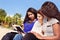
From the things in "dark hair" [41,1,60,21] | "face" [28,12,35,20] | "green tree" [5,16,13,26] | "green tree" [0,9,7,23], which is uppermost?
"dark hair" [41,1,60,21]

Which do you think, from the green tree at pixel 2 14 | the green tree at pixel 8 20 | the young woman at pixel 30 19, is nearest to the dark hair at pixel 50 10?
the young woman at pixel 30 19

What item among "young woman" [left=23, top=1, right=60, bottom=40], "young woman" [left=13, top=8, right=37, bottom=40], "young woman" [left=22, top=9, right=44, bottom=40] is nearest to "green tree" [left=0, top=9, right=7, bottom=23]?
"young woman" [left=13, top=8, right=37, bottom=40]

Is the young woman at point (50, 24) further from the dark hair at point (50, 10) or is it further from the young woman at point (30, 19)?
the young woman at point (30, 19)

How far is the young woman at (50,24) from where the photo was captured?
100 inches

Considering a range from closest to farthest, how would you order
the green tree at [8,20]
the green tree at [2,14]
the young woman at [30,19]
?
the young woman at [30,19], the green tree at [8,20], the green tree at [2,14]

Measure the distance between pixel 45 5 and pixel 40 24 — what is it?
0.25m

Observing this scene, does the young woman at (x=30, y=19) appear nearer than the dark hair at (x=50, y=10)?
No

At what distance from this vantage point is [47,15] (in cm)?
260

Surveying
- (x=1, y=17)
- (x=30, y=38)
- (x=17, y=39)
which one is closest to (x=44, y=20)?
(x=30, y=38)

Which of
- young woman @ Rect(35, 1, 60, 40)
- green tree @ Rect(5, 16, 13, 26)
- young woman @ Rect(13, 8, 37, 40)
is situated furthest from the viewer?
green tree @ Rect(5, 16, 13, 26)

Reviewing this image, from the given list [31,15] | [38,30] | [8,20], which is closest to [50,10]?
[38,30]

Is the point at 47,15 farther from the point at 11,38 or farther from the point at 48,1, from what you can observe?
the point at 11,38

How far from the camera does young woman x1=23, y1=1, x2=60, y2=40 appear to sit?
2543mm

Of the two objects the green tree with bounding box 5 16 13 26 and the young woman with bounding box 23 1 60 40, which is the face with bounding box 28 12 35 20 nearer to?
the young woman with bounding box 23 1 60 40
